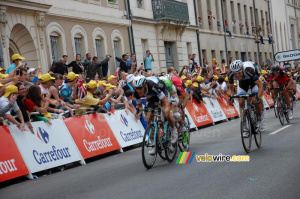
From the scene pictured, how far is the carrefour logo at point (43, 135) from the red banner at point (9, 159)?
37.7 inches

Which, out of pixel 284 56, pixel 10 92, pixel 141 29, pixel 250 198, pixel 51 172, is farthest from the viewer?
pixel 284 56

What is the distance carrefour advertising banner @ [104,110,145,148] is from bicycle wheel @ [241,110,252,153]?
4.46 m

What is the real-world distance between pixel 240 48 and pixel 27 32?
109ft

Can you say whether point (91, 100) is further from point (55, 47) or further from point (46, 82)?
point (55, 47)

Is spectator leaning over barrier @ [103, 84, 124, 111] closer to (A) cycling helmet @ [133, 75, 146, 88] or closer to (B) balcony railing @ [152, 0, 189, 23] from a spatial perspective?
(A) cycling helmet @ [133, 75, 146, 88]

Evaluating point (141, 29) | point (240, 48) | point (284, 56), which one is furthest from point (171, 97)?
point (240, 48)

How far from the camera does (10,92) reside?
12.0m

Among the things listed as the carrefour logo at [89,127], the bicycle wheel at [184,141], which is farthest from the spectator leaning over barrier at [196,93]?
the bicycle wheel at [184,141]

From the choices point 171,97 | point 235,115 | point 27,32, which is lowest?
point 235,115

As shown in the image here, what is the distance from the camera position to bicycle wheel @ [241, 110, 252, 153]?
12.3 m

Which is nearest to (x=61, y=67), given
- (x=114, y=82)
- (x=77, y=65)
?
(x=77, y=65)

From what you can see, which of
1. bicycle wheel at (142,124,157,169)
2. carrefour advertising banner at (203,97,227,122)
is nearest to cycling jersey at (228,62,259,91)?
bicycle wheel at (142,124,157,169)

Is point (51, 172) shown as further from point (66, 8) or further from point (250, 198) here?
point (66, 8)

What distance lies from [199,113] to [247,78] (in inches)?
371
